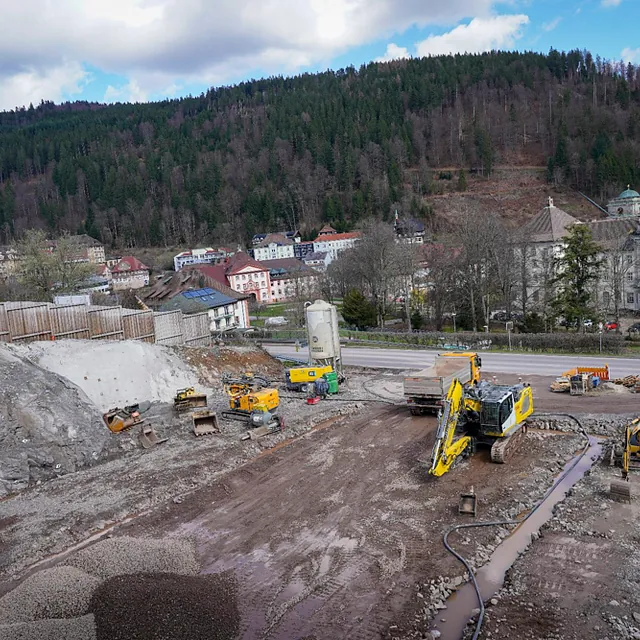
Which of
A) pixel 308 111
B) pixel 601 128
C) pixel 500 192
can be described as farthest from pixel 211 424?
pixel 308 111

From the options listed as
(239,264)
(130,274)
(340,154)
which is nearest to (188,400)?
(239,264)

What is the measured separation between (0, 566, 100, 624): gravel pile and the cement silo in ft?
56.4

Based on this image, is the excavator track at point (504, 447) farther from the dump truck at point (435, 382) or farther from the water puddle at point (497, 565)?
the dump truck at point (435, 382)

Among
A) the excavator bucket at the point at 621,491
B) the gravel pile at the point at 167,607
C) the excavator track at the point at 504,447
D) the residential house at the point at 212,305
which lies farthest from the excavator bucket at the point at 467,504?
the residential house at the point at 212,305

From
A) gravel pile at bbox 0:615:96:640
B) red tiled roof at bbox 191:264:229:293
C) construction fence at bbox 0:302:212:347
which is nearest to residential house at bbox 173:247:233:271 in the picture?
red tiled roof at bbox 191:264:229:293

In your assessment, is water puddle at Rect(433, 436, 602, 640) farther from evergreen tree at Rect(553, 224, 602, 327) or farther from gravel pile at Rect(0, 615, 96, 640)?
evergreen tree at Rect(553, 224, 602, 327)

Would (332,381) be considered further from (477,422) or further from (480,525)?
(480,525)

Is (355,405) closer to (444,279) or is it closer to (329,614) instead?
(329,614)

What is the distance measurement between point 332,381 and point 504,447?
10.4m

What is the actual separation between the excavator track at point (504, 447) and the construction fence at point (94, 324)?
63.3 feet

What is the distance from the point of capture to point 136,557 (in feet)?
40.1

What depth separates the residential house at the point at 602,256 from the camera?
4206 cm

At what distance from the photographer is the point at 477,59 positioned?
162 m

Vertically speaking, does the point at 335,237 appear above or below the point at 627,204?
below
